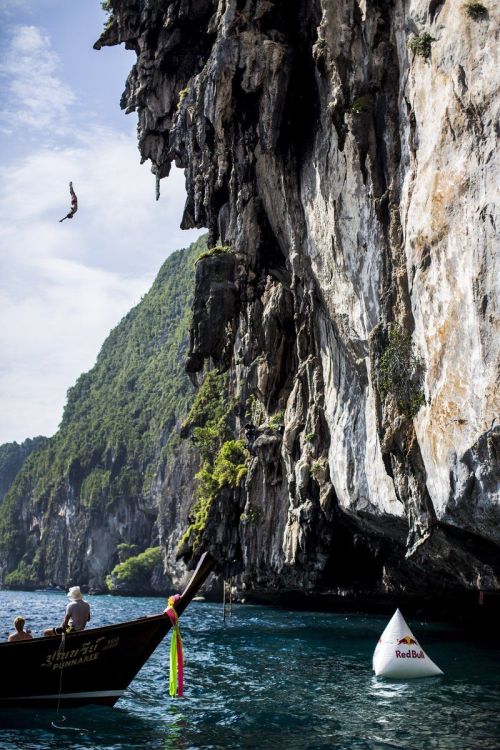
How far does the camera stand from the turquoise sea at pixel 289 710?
15.5 metres

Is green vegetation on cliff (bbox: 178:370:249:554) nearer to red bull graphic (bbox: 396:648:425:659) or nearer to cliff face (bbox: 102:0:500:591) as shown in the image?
cliff face (bbox: 102:0:500:591)

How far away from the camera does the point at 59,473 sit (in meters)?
191

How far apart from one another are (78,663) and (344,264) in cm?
1821

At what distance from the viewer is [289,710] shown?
18297 mm

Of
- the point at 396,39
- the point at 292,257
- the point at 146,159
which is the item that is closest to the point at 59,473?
the point at 146,159

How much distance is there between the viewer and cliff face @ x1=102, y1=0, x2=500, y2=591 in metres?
21.1

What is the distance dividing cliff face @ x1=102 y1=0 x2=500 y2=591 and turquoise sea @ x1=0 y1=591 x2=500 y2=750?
4133mm

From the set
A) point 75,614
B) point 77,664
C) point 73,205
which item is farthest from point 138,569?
point 77,664

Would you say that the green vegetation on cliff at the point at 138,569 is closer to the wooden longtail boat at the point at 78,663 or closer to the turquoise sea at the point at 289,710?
the turquoise sea at the point at 289,710

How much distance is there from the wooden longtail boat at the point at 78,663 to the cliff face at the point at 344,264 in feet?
29.5

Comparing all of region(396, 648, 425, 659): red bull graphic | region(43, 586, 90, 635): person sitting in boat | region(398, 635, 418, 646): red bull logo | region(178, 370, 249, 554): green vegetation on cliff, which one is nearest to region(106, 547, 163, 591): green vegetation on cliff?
region(178, 370, 249, 554): green vegetation on cliff

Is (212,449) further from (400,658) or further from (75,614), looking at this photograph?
(75,614)

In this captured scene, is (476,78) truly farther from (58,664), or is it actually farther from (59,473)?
(59,473)

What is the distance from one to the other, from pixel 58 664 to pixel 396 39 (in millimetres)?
21681
